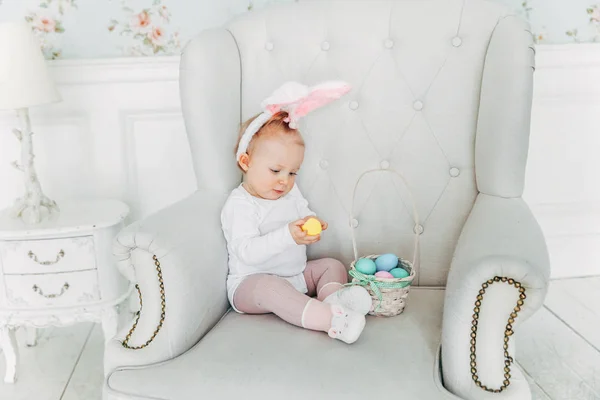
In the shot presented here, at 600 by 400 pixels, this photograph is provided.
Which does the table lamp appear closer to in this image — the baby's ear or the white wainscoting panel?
the white wainscoting panel

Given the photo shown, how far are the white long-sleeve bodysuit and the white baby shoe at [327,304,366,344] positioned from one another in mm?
218

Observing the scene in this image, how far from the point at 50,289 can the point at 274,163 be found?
2.64ft

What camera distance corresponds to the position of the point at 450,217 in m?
1.50

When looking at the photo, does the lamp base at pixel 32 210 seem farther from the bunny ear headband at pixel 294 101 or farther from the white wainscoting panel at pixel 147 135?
the bunny ear headband at pixel 294 101

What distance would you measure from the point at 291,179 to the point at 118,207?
68 cm

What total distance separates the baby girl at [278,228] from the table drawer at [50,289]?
1.89ft

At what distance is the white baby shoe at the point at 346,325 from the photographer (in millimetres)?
1161

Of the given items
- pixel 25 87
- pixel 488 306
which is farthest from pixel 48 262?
pixel 488 306

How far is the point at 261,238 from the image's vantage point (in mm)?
1373

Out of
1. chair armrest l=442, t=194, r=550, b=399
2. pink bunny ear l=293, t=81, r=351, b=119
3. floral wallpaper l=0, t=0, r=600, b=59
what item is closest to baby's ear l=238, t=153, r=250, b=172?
pink bunny ear l=293, t=81, r=351, b=119

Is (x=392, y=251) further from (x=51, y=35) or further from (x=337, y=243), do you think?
(x=51, y=35)

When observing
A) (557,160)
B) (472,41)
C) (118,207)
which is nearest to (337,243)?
(472,41)

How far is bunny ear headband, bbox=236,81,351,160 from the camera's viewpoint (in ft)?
4.47

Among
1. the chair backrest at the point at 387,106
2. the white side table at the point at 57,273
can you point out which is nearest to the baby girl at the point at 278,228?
the chair backrest at the point at 387,106
